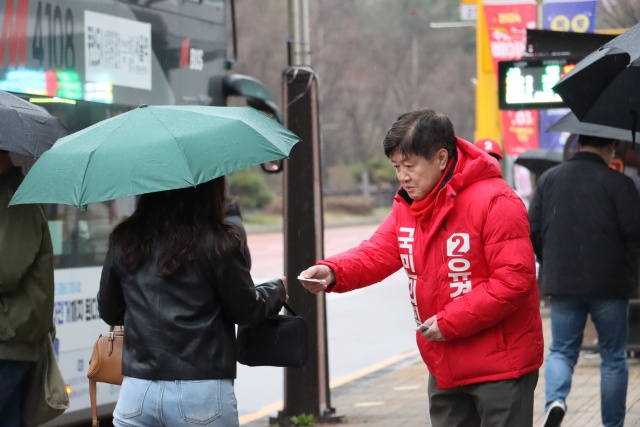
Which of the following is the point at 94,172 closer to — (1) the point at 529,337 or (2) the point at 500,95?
(1) the point at 529,337

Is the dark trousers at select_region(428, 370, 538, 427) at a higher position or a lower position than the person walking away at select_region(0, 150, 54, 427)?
lower

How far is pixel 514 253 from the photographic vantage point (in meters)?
4.23

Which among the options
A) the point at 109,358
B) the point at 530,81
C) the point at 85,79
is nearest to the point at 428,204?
the point at 109,358

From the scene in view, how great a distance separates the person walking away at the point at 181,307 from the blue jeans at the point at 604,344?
315 centimetres

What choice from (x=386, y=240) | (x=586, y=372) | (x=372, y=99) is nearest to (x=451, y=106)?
(x=372, y=99)

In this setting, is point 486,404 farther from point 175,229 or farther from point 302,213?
point 302,213

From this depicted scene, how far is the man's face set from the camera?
4312 millimetres

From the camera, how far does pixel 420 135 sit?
428 cm

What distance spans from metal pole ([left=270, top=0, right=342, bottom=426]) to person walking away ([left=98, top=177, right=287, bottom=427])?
13.2 feet

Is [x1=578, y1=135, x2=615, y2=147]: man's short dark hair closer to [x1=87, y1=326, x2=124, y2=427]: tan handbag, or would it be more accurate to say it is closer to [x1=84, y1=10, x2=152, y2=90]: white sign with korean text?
[x1=84, y1=10, x2=152, y2=90]: white sign with korean text

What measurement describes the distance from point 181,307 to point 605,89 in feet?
9.37

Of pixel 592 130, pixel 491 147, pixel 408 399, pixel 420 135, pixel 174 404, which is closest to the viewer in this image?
pixel 174 404

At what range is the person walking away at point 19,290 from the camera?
15.7 ft

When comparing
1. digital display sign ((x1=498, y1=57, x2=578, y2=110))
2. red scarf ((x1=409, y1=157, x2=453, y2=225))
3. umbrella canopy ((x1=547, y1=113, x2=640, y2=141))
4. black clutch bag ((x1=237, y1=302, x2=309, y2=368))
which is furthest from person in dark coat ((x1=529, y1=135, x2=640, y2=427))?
black clutch bag ((x1=237, y1=302, x2=309, y2=368))
